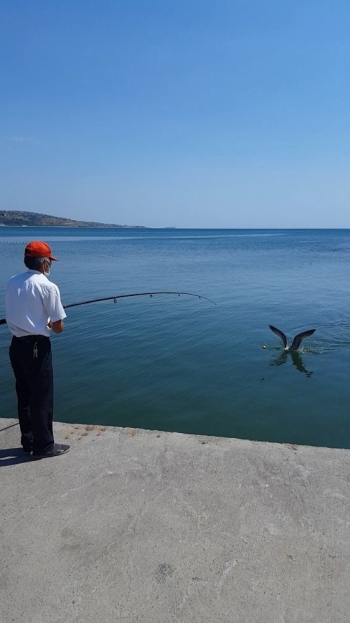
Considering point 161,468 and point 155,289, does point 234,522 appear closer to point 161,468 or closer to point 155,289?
point 161,468

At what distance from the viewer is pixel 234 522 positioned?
3240 millimetres

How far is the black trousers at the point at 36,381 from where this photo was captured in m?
4.07

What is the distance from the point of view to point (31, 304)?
3994 millimetres

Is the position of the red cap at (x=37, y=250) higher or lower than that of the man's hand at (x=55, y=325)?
higher

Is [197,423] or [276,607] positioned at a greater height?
[276,607]

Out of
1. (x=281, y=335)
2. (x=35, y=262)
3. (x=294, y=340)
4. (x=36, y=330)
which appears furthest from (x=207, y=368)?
(x=35, y=262)

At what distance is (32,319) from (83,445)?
1.41 meters

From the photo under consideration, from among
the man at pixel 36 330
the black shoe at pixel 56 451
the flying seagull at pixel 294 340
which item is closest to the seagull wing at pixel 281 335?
the flying seagull at pixel 294 340

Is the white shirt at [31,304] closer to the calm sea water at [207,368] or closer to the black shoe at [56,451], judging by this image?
the black shoe at [56,451]

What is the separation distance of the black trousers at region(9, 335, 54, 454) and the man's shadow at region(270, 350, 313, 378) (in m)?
6.31

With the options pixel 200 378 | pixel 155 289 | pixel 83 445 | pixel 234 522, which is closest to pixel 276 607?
pixel 234 522

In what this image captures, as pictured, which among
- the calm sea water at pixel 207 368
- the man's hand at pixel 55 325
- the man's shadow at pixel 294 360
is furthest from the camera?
the man's shadow at pixel 294 360

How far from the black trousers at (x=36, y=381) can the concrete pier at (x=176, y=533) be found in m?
0.23

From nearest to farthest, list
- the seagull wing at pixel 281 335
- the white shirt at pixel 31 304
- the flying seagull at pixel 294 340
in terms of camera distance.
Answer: the white shirt at pixel 31 304, the flying seagull at pixel 294 340, the seagull wing at pixel 281 335
